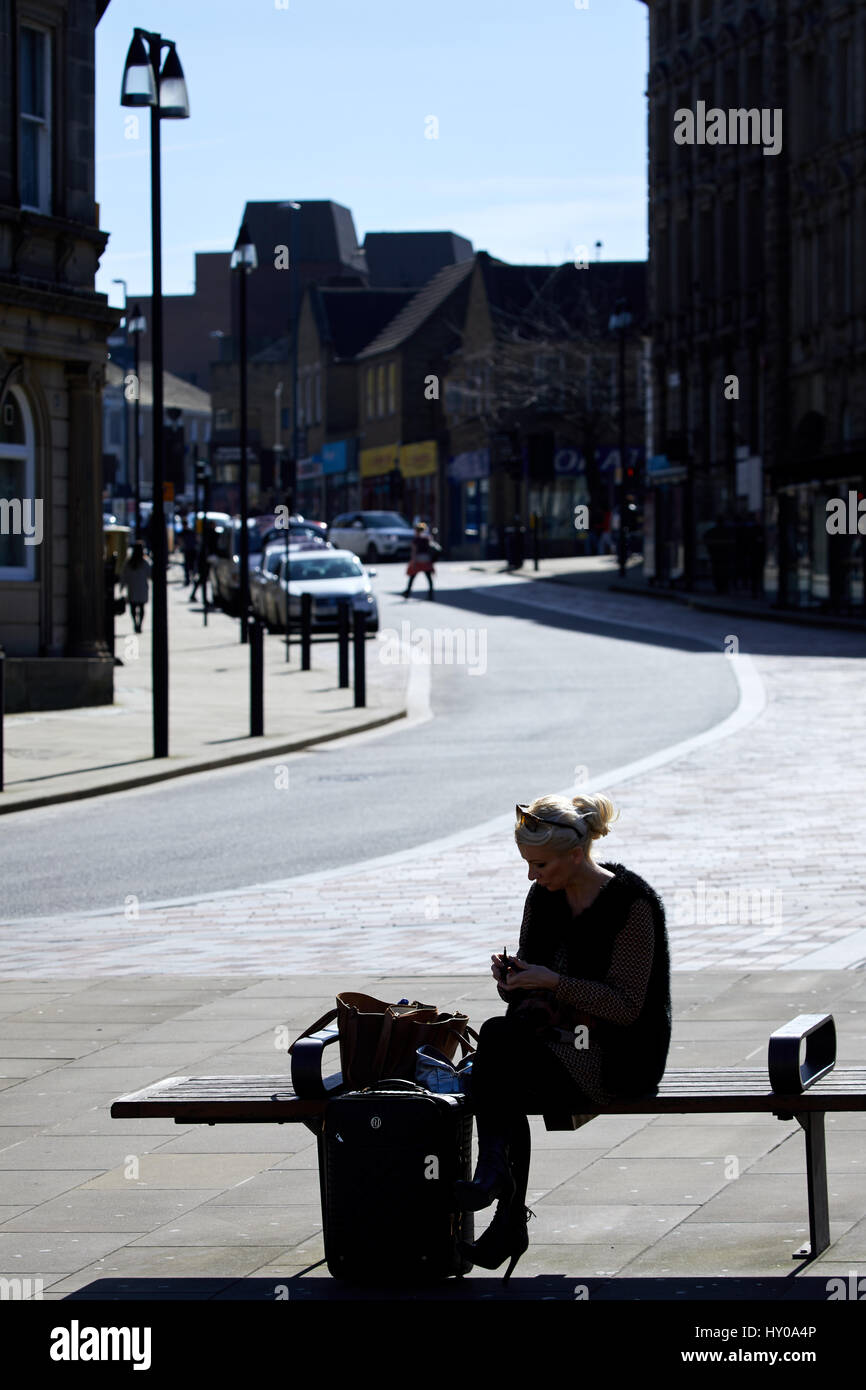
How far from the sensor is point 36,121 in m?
23.9

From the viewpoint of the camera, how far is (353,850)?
13.4 metres

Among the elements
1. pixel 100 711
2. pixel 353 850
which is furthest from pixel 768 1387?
pixel 100 711

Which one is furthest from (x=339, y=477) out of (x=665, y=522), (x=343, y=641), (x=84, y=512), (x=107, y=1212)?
(x=107, y=1212)

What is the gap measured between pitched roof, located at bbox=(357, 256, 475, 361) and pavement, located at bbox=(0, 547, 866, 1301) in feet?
246

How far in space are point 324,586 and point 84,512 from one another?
45.4 feet

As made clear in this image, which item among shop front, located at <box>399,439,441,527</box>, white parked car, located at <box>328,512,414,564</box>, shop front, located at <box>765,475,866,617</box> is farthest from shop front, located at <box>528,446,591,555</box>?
A: shop front, located at <box>765,475,866,617</box>

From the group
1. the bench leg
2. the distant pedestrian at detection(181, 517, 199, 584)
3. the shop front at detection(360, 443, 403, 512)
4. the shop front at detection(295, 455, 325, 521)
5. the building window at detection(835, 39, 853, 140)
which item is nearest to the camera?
the bench leg

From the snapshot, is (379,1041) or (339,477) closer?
(379,1041)

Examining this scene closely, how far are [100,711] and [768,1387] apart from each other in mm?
20586

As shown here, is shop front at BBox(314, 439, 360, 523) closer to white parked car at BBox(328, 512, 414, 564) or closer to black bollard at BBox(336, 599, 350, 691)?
white parked car at BBox(328, 512, 414, 564)

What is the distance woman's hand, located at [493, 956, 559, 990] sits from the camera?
5.00m

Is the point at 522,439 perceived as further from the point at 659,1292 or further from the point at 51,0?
the point at 659,1292

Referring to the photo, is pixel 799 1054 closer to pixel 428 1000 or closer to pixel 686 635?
pixel 428 1000

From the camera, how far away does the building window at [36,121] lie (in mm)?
23906
